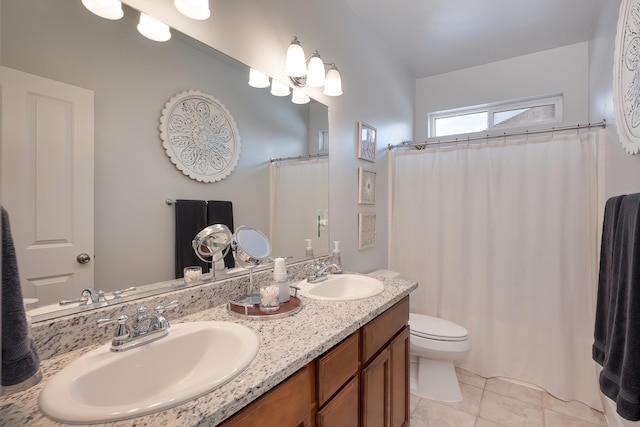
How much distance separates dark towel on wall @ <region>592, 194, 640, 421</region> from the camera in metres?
0.85

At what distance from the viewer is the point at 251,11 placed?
4.42 feet

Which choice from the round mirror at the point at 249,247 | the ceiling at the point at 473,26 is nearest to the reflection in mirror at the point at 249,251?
the round mirror at the point at 249,247

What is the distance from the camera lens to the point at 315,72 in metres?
1.59

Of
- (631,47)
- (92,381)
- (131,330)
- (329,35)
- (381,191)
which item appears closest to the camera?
(92,381)

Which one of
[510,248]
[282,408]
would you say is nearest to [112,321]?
[282,408]

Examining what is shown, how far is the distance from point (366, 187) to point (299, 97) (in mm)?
852

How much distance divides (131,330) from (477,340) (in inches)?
92.4

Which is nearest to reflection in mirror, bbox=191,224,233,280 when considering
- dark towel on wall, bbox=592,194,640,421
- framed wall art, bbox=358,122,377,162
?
framed wall art, bbox=358,122,377,162

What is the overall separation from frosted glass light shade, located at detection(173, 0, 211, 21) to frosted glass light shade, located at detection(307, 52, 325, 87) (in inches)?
24.2

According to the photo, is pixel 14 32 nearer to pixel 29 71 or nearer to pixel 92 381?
pixel 29 71

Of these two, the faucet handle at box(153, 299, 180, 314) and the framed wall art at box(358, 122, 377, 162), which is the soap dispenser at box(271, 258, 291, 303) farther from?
the framed wall art at box(358, 122, 377, 162)

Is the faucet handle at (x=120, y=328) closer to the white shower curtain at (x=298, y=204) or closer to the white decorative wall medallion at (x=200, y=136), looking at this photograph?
the white decorative wall medallion at (x=200, y=136)

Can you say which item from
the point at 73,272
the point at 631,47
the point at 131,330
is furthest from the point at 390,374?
the point at 631,47

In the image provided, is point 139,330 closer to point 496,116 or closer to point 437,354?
point 437,354
